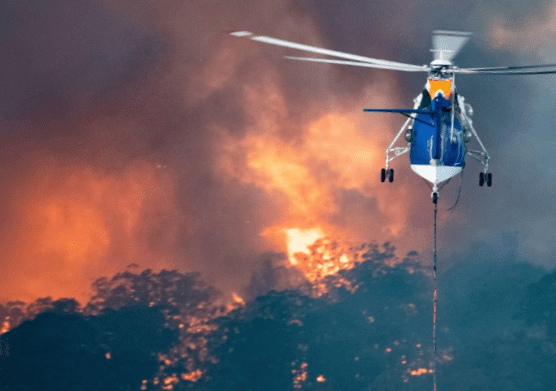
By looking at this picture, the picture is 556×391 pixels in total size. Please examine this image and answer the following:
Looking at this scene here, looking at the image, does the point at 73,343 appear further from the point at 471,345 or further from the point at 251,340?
the point at 471,345

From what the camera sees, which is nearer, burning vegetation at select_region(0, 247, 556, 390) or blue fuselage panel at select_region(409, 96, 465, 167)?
blue fuselage panel at select_region(409, 96, 465, 167)

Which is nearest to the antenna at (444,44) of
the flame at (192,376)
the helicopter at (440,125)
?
the helicopter at (440,125)

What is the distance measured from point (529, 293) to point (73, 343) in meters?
125

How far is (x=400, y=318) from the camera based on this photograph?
613 ft

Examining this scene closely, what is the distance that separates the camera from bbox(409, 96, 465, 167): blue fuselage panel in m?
39.3

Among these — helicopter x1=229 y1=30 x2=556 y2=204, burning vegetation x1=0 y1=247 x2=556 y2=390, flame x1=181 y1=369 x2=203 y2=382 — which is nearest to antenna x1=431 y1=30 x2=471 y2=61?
helicopter x1=229 y1=30 x2=556 y2=204

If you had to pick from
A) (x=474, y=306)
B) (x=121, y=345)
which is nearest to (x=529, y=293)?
(x=474, y=306)

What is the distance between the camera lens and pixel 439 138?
3928cm

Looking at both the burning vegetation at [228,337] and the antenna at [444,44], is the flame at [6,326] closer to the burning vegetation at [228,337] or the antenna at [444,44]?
the burning vegetation at [228,337]

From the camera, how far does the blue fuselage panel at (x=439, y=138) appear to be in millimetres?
39281

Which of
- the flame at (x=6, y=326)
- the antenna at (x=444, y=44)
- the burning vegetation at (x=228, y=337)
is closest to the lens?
the antenna at (x=444, y=44)

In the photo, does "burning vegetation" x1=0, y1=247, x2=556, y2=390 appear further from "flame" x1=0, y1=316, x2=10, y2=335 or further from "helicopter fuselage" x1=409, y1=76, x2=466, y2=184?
"helicopter fuselage" x1=409, y1=76, x2=466, y2=184

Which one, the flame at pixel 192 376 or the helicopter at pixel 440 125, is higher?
the flame at pixel 192 376

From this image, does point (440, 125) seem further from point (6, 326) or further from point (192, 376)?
point (192, 376)
